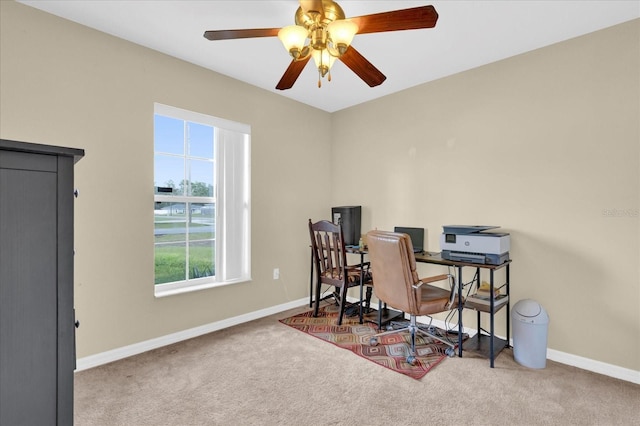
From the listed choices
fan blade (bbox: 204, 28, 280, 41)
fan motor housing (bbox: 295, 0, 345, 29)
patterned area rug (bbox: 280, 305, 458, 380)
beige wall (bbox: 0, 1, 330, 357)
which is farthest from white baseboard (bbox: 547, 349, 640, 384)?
fan blade (bbox: 204, 28, 280, 41)

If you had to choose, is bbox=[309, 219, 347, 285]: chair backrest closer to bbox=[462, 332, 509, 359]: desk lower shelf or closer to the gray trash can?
bbox=[462, 332, 509, 359]: desk lower shelf

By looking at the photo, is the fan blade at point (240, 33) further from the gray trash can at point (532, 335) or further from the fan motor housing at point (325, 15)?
the gray trash can at point (532, 335)

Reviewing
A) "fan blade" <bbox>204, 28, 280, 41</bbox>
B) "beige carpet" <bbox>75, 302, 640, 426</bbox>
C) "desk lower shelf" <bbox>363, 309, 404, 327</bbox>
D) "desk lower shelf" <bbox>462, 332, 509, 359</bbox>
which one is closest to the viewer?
"fan blade" <bbox>204, 28, 280, 41</bbox>

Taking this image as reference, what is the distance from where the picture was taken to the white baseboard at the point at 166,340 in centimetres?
244

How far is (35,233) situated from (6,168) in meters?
0.19

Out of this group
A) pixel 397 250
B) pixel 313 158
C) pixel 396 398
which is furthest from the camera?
pixel 313 158

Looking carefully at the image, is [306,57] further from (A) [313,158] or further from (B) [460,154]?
(A) [313,158]

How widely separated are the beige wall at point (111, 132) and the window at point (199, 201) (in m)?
0.11

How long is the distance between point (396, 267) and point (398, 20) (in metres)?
1.67

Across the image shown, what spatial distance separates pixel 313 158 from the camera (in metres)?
4.18

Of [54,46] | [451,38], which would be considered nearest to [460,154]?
[451,38]

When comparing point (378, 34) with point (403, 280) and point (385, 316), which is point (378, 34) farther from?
point (385, 316)

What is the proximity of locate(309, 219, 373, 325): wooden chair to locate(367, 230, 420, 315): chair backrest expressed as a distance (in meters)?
0.58

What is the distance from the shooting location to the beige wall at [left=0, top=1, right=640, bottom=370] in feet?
7.54
